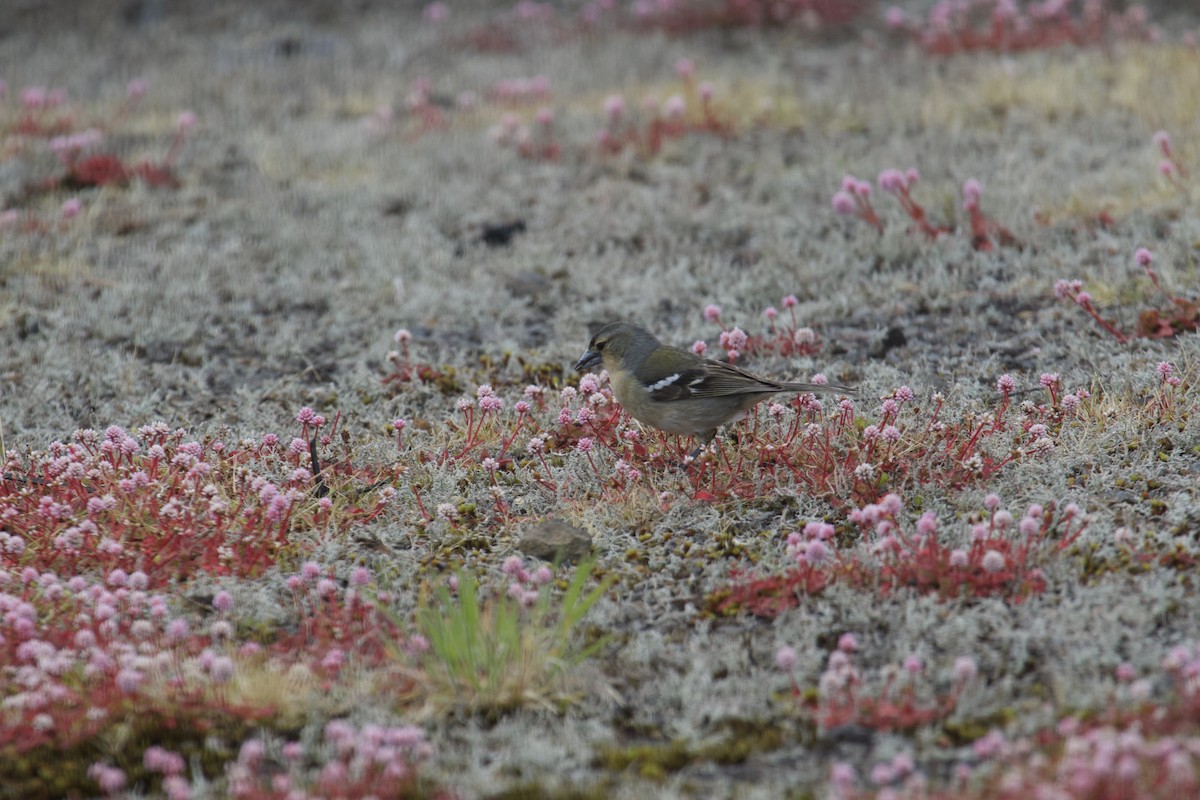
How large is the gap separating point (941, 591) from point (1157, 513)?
1246 mm

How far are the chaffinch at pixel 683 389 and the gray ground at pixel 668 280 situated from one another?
561 millimetres

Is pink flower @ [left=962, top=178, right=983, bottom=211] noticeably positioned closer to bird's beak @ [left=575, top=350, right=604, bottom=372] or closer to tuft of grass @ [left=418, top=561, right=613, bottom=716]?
bird's beak @ [left=575, top=350, right=604, bottom=372]

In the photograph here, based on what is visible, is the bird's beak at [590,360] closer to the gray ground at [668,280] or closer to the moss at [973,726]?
the gray ground at [668,280]

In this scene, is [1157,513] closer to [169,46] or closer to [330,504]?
[330,504]

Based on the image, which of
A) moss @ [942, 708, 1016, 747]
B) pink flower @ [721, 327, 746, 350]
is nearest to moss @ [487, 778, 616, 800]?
moss @ [942, 708, 1016, 747]

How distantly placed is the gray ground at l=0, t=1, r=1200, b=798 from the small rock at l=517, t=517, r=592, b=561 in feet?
0.57

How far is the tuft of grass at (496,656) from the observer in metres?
4.68

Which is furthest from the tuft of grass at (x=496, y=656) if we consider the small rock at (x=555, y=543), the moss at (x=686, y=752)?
the small rock at (x=555, y=543)

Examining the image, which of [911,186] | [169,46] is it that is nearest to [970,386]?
[911,186]

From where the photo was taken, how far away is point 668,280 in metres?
9.29

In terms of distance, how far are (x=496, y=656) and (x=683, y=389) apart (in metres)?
2.08

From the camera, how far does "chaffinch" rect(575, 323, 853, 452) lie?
6.39 m

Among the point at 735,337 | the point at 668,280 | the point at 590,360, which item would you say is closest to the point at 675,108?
the point at 668,280

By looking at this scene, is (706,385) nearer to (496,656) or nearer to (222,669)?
(496,656)
